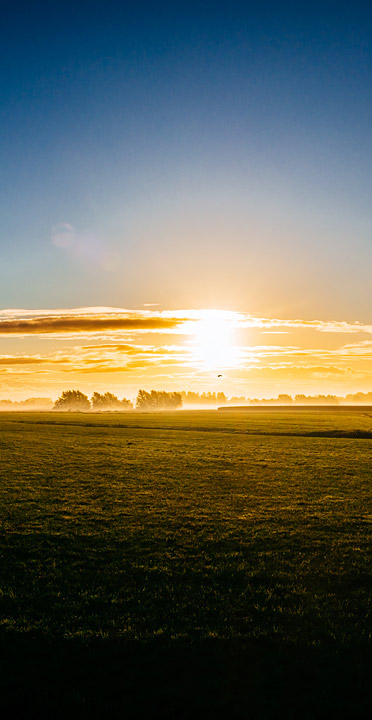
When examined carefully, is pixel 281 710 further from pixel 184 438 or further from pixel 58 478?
pixel 184 438

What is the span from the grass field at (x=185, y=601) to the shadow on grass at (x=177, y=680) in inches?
1.0

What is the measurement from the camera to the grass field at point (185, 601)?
8.49 m

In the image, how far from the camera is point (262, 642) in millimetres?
10188

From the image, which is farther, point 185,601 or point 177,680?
point 185,601

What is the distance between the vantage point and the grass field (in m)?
8.49

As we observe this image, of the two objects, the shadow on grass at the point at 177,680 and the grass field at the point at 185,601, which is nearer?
the shadow on grass at the point at 177,680

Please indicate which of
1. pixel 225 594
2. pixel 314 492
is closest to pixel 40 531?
pixel 225 594

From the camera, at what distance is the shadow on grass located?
26.6 ft

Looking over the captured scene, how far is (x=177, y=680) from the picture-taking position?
884 centimetres

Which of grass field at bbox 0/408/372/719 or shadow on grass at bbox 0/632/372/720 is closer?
shadow on grass at bbox 0/632/372/720

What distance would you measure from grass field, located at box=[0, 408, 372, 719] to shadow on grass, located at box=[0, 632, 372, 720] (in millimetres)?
26

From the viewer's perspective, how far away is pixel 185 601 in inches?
477

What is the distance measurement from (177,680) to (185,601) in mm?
3292

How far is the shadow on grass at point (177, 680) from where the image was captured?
8.12m
